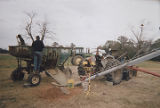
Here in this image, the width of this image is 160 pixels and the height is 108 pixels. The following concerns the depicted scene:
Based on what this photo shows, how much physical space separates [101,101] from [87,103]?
0.57 meters

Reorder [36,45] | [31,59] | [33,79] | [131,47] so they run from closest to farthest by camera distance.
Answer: [33,79] → [36,45] → [31,59] → [131,47]

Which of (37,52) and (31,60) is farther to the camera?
(31,60)

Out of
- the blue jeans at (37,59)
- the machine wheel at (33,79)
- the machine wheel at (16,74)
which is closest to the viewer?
the machine wheel at (33,79)

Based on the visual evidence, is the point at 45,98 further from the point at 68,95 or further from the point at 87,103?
the point at 87,103

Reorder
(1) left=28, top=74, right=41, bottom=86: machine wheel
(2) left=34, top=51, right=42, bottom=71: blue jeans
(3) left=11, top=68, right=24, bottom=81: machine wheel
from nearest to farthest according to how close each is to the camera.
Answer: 1. (1) left=28, top=74, right=41, bottom=86: machine wheel
2. (2) left=34, top=51, right=42, bottom=71: blue jeans
3. (3) left=11, top=68, right=24, bottom=81: machine wheel

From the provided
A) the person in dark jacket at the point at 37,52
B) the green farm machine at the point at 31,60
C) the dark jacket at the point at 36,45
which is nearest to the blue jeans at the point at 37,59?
the person in dark jacket at the point at 37,52

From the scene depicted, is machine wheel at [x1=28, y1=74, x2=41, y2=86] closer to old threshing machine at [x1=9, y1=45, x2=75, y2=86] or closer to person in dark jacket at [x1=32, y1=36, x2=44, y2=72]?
old threshing machine at [x1=9, y1=45, x2=75, y2=86]

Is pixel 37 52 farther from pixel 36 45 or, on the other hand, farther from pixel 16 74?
pixel 16 74

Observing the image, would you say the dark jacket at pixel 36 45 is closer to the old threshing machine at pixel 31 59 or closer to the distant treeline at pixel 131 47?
the old threshing machine at pixel 31 59

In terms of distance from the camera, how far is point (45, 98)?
400 centimetres

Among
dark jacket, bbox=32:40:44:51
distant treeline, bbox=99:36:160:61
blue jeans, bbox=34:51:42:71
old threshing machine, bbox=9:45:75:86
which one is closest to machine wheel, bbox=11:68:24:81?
old threshing machine, bbox=9:45:75:86

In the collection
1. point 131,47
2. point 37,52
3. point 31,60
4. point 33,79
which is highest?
point 131,47

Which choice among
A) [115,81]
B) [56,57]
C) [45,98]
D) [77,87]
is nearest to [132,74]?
[115,81]

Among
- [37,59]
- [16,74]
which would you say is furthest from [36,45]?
[16,74]
